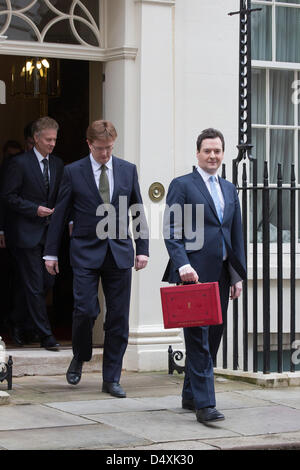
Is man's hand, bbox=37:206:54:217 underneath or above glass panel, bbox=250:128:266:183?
underneath

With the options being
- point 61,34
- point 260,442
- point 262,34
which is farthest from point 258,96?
point 260,442

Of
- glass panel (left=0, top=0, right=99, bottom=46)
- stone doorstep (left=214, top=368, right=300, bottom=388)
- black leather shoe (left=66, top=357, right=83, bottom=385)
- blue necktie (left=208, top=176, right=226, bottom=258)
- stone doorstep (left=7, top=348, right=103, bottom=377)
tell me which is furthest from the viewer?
glass panel (left=0, top=0, right=99, bottom=46)

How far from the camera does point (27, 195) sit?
9703 mm

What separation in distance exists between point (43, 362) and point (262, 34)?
3.83 meters

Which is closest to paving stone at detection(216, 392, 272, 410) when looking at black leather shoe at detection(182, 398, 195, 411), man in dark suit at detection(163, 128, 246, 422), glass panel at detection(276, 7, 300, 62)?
black leather shoe at detection(182, 398, 195, 411)

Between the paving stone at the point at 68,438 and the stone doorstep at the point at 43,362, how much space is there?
2.35 m

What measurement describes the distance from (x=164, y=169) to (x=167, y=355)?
1635 mm

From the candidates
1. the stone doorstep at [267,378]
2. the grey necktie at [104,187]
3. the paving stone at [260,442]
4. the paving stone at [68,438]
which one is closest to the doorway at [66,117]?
the stone doorstep at [267,378]

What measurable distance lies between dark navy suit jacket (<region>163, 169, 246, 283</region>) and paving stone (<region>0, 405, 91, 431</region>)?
1148 mm

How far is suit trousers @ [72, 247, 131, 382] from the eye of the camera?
8.12m

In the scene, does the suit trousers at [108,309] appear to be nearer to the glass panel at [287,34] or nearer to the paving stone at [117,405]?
the paving stone at [117,405]

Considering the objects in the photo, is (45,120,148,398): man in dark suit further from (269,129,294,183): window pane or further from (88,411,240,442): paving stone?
(269,129,294,183): window pane

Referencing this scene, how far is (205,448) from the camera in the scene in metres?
Result: 6.47

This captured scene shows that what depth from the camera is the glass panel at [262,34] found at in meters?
10.6
